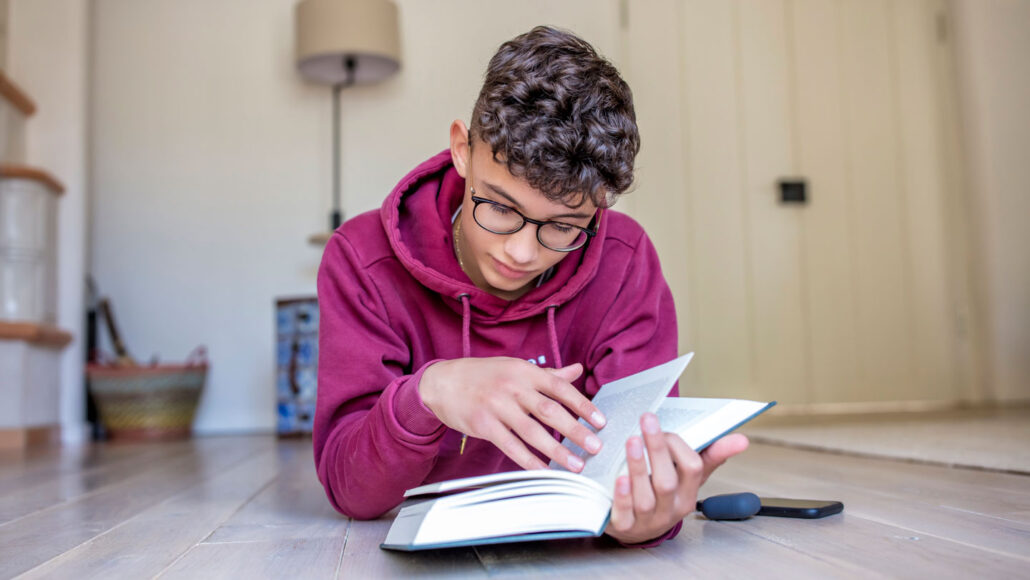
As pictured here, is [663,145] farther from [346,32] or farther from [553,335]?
[553,335]

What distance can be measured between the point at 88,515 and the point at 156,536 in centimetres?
27

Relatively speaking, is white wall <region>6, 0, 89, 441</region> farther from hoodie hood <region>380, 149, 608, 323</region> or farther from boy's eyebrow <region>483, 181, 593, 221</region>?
boy's eyebrow <region>483, 181, 593, 221</region>

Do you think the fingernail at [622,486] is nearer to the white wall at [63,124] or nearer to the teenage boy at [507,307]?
the teenage boy at [507,307]

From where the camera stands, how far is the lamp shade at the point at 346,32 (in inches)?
126

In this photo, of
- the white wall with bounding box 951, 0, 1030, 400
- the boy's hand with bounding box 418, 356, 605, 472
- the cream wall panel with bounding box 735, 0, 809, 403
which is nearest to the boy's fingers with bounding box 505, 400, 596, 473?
the boy's hand with bounding box 418, 356, 605, 472

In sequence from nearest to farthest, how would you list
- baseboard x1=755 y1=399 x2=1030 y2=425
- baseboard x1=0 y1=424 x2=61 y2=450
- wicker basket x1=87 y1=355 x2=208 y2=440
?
baseboard x1=0 y1=424 x2=61 y2=450, wicker basket x1=87 y1=355 x2=208 y2=440, baseboard x1=755 y1=399 x2=1030 y2=425

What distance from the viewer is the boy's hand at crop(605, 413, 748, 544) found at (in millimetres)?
688

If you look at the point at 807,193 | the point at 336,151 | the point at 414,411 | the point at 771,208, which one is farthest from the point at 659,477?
the point at 807,193

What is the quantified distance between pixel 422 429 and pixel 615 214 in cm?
50

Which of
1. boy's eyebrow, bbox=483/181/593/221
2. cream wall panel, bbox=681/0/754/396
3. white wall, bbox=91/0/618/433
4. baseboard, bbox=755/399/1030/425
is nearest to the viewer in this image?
boy's eyebrow, bbox=483/181/593/221

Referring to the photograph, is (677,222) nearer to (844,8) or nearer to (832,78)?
(832,78)

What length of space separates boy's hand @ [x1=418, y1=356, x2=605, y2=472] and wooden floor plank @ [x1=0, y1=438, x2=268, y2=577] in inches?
20.3

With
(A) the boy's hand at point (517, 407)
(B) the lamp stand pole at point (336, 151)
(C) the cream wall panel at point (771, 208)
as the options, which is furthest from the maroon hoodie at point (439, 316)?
(C) the cream wall panel at point (771, 208)

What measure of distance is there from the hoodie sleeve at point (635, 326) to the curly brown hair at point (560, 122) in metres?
0.21
